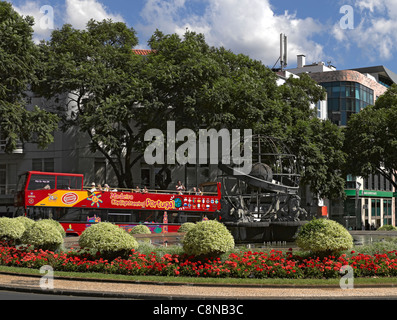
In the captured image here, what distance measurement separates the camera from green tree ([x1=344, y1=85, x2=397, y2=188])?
180 feet

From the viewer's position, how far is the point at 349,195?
249 ft

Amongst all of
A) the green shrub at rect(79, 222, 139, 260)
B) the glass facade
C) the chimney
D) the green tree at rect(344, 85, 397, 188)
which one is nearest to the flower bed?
the green shrub at rect(79, 222, 139, 260)

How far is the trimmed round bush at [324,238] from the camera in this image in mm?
17234

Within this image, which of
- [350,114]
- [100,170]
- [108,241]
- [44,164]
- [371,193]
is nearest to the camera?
[108,241]

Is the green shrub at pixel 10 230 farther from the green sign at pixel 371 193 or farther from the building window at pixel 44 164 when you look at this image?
the green sign at pixel 371 193

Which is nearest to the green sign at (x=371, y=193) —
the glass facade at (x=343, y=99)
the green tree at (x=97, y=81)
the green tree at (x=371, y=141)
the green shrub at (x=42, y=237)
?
the glass facade at (x=343, y=99)

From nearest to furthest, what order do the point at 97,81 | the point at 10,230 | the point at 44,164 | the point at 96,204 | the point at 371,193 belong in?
the point at 10,230
the point at 96,204
the point at 97,81
the point at 44,164
the point at 371,193

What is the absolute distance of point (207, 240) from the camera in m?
17.3

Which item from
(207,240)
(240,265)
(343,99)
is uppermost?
(343,99)

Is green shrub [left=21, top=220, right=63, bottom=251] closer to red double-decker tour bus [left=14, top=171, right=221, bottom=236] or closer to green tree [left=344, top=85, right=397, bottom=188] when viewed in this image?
red double-decker tour bus [left=14, top=171, right=221, bottom=236]

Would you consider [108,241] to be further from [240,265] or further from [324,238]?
[324,238]

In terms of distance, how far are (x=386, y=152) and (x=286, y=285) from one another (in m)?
43.5

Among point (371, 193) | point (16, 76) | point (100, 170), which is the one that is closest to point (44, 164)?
point (100, 170)

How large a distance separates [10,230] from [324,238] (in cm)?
1302
